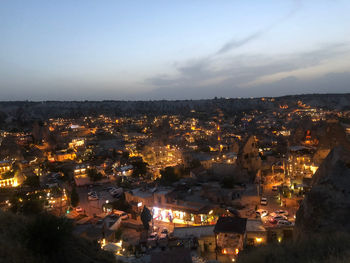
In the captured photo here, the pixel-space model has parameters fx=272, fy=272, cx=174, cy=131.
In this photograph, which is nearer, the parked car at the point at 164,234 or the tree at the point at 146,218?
the parked car at the point at 164,234

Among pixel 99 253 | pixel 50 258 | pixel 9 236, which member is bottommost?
pixel 99 253

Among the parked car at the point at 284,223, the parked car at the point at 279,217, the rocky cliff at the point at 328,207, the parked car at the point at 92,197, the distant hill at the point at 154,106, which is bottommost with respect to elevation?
the parked car at the point at 92,197

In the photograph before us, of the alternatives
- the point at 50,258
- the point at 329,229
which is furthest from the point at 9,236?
the point at 329,229

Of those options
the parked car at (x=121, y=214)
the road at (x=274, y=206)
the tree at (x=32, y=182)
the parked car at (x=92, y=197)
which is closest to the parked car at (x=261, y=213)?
the road at (x=274, y=206)

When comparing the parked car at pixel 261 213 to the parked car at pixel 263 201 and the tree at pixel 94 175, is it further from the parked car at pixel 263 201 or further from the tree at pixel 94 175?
the tree at pixel 94 175

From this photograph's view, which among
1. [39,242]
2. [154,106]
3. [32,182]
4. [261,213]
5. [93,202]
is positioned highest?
[154,106]

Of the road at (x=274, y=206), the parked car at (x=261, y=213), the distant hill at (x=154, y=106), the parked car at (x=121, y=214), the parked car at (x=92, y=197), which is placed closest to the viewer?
the road at (x=274, y=206)

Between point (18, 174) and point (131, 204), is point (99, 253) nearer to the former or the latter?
point (131, 204)

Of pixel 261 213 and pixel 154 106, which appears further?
pixel 154 106

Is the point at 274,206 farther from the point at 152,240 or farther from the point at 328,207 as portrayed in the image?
the point at 328,207

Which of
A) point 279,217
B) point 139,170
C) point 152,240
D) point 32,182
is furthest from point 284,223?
point 32,182

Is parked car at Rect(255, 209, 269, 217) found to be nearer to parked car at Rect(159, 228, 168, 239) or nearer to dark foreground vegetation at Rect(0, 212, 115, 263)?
parked car at Rect(159, 228, 168, 239)
